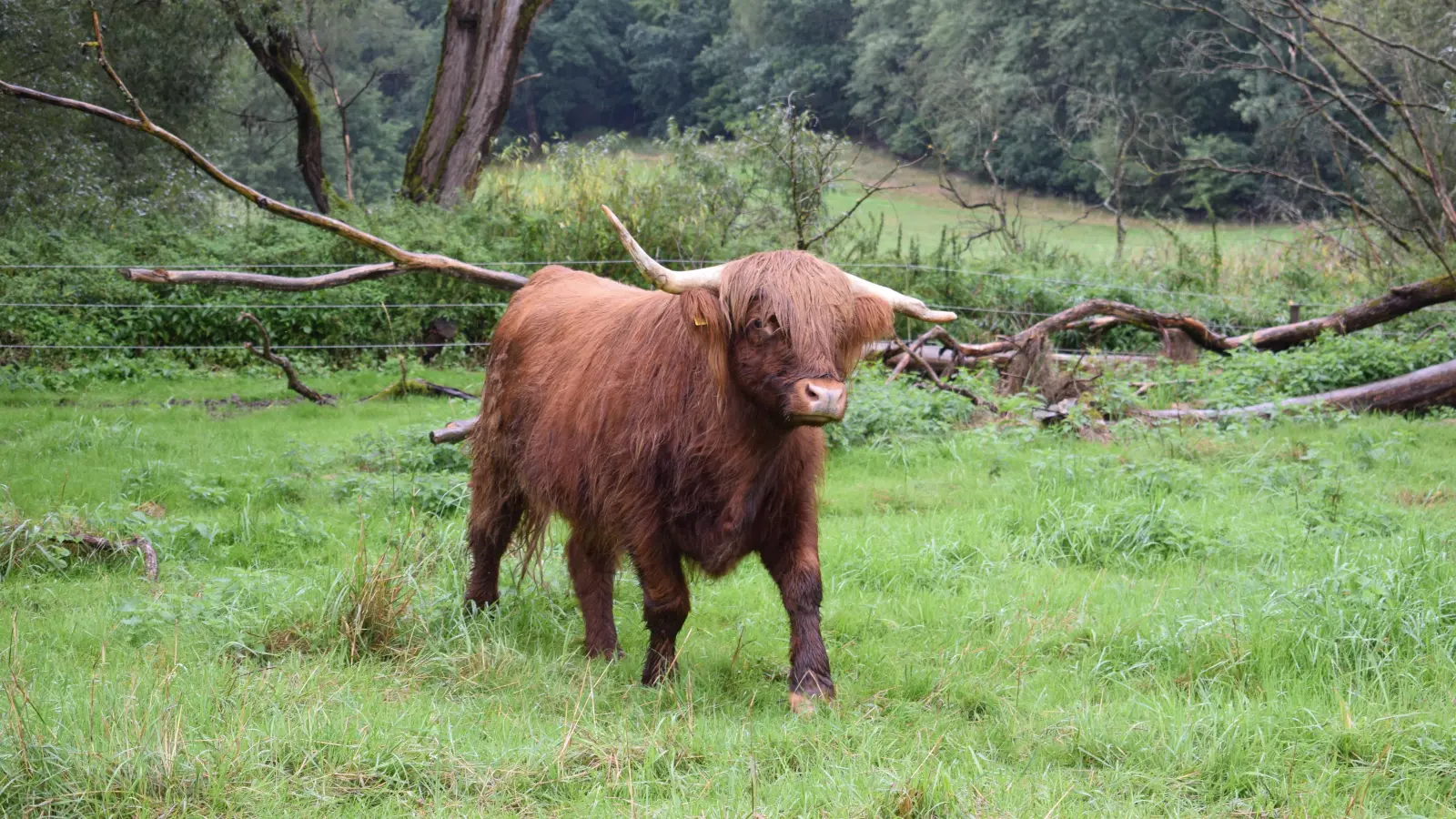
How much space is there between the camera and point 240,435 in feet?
32.5

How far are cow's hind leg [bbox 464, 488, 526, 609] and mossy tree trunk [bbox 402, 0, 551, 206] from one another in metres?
12.9

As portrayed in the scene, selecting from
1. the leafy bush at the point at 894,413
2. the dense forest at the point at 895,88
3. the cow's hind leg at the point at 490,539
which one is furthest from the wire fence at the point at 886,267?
the dense forest at the point at 895,88

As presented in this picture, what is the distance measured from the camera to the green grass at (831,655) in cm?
349

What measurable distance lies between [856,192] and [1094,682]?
108 feet

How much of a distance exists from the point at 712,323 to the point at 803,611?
1107mm

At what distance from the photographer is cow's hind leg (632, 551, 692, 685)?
186 inches

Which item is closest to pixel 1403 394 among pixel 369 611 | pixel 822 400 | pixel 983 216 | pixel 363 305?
pixel 822 400

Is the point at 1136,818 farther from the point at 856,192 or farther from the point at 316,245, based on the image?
the point at 856,192

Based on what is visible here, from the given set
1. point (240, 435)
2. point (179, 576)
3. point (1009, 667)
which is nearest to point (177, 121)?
point (240, 435)

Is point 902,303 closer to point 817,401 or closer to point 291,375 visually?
point 817,401

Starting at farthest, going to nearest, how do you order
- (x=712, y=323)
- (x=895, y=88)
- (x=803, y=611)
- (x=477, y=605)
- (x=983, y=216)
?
1. (x=895, y=88)
2. (x=983, y=216)
3. (x=477, y=605)
4. (x=803, y=611)
5. (x=712, y=323)

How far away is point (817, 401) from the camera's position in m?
4.02

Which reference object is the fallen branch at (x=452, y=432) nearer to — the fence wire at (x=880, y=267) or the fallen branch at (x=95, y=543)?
the fallen branch at (x=95, y=543)

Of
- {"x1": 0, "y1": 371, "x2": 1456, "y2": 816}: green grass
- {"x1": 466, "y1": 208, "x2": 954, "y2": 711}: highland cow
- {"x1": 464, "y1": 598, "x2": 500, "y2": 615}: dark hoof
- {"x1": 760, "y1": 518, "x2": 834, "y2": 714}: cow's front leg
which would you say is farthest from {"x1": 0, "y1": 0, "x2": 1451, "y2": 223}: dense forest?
{"x1": 760, "y1": 518, "x2": 834, "y2": 714}: cow's front leg
